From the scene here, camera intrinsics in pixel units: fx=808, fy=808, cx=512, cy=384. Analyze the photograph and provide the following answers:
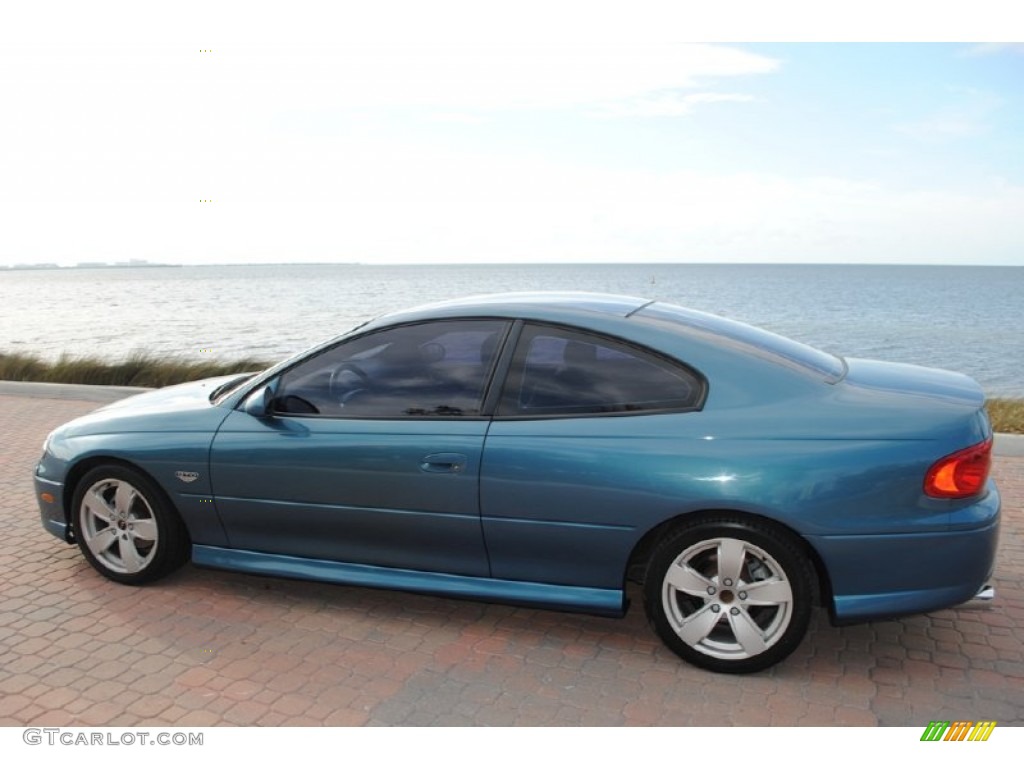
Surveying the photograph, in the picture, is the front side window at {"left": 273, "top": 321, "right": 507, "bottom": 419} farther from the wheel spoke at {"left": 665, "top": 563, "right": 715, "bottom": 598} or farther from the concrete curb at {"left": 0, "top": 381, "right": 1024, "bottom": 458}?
the concrete curb at {"left": 0, "top": 381, "right": 1024, "bottom": 458}

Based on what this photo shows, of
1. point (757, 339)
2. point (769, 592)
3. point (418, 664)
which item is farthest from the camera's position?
point (757, 339)

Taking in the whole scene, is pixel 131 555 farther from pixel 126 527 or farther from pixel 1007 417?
pixel 1007 417

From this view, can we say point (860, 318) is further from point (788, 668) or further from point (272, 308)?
point (788, 668)

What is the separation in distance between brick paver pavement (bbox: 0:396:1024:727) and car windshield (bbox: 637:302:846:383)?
1181 mm

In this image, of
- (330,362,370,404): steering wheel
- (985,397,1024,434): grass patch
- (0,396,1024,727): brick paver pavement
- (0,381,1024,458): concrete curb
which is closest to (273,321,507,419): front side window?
(330,362,370,404): steering wheel

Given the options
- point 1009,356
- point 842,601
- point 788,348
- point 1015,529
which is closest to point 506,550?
point 842,601

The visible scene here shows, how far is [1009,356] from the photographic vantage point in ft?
98.7

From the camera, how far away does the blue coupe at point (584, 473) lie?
3.09 meters

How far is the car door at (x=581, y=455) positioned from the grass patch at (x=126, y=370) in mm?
9414

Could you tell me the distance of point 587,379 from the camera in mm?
3494

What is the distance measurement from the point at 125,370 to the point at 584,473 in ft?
36.0

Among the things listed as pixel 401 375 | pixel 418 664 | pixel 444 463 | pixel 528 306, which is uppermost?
pixel 528 306

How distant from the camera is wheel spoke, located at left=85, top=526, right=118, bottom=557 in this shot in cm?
427

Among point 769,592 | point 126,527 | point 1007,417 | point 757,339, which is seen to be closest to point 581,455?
point 769,592
